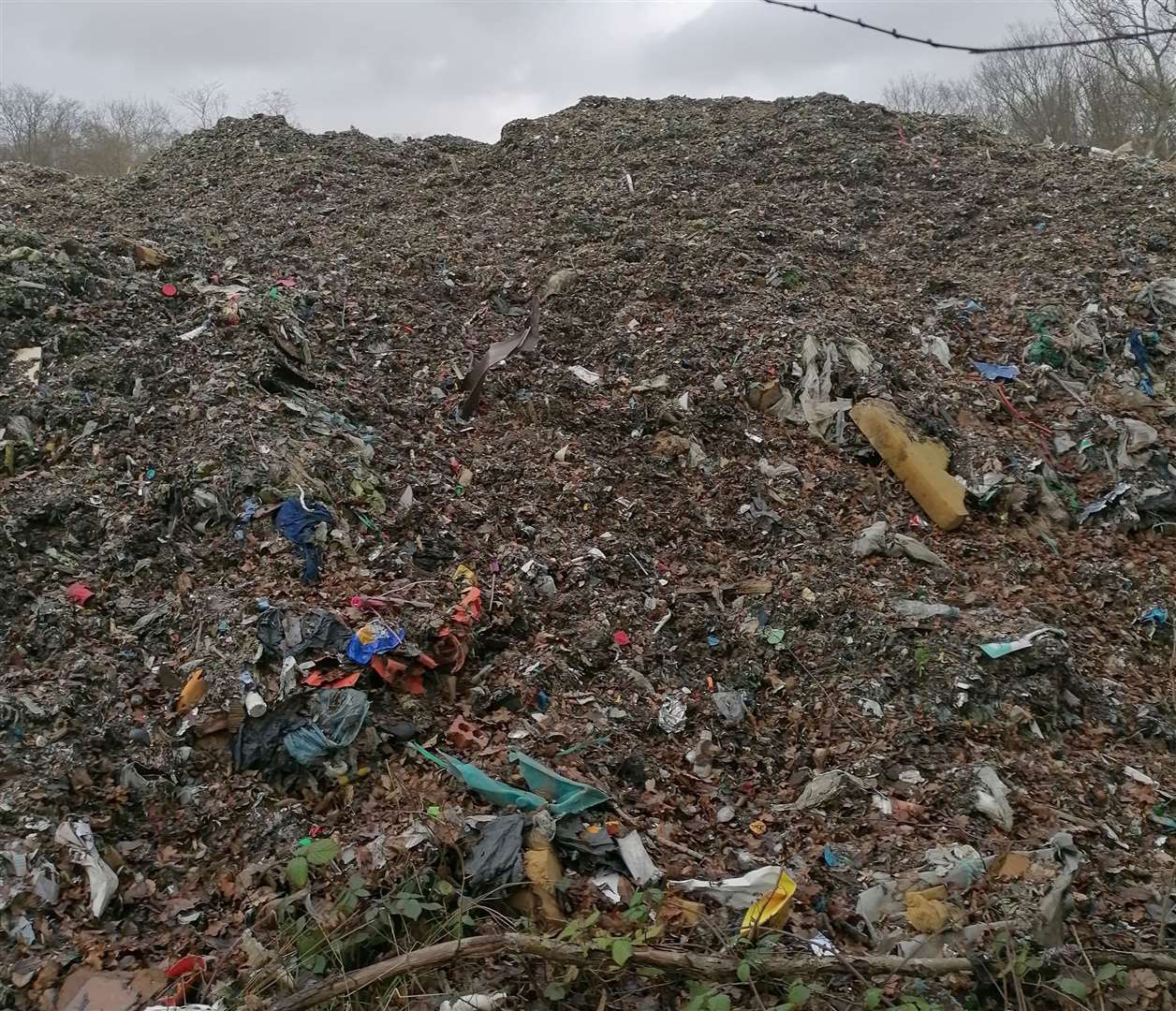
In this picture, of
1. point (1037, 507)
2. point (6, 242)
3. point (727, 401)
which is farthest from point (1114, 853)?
point (6, 242)

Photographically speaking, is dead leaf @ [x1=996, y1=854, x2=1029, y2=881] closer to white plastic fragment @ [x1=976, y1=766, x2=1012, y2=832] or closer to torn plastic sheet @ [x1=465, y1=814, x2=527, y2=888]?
white plastic fragment @ [x1=976, y1=766, x2=1012, y2=832]

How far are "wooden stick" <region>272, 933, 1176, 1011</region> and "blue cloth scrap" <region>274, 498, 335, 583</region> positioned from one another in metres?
1.50

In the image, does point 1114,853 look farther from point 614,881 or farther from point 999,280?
point 999,280

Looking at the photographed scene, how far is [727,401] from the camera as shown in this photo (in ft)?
14.0

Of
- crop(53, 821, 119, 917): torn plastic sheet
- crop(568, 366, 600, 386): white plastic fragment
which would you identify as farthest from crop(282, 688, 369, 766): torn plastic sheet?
crop(568, 366, 600, 386): white plastic fragment

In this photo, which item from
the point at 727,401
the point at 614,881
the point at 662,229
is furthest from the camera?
the point at 662,229

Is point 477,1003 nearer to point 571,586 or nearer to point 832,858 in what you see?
point 832,858

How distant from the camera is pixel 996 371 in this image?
→ 183 inches

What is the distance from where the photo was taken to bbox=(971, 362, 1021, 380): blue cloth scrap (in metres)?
4.63

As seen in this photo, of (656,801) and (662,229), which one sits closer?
(656,801)

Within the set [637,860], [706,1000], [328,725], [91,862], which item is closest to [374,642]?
[328,725]

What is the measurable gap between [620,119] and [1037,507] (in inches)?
247

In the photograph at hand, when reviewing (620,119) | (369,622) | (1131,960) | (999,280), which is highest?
(620,119)

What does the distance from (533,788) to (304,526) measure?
1414mm
